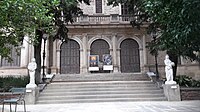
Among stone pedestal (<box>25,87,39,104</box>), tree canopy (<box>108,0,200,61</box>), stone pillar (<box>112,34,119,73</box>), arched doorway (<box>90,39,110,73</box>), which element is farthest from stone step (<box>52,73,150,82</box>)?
tree canopy (<box>108,0,200,61</box>)

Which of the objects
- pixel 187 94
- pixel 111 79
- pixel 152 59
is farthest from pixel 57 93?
pixel 152 59

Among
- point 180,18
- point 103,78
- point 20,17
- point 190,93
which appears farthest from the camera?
point 103,78

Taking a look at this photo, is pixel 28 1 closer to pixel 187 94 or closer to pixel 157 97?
pixel 157 97

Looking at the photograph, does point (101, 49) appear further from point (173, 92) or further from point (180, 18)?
point (180, 18)

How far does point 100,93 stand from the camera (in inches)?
481

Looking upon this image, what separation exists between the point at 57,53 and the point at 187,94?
12.7 meters

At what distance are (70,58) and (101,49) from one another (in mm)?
3198

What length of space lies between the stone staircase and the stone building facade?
21.3 feet

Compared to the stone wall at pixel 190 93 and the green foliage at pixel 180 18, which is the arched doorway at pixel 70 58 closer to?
the stone wall at pixel 190 93

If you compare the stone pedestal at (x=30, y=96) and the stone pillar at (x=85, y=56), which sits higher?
the stone pillar at (x=85, y=56)

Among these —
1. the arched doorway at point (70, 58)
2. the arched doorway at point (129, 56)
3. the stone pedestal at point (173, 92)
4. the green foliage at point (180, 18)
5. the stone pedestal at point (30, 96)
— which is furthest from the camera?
the arched doorway at point (129, 56)

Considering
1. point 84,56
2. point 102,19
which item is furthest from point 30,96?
point 102,19

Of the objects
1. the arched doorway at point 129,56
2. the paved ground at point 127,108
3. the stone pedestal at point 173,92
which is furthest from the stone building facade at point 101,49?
the paved ground at point 127,108

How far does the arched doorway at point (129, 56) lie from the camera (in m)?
20.5
